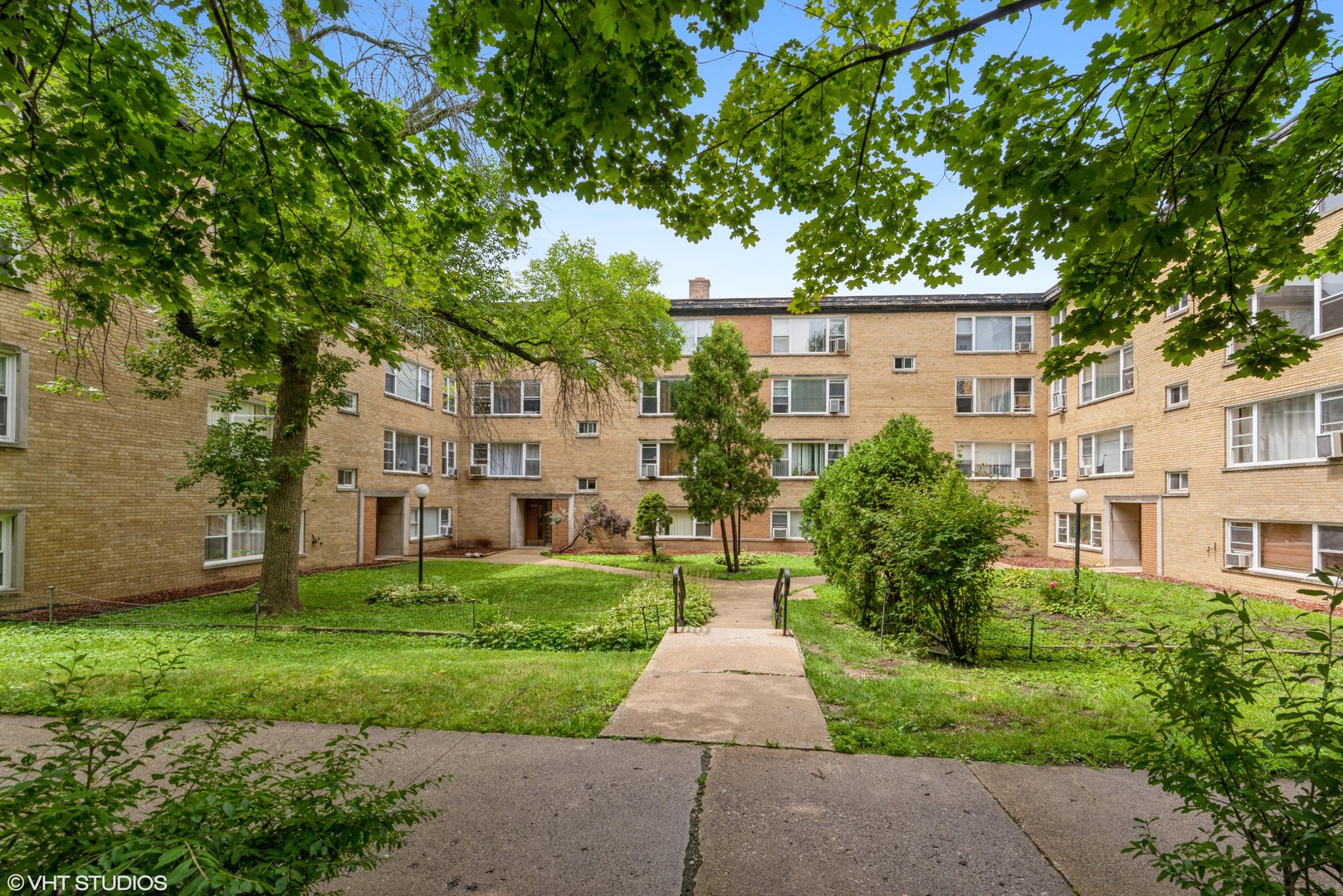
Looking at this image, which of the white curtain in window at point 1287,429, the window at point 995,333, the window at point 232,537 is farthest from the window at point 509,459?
the white curtain in window at point 1287,429

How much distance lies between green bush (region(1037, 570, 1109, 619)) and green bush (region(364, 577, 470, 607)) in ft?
39.8

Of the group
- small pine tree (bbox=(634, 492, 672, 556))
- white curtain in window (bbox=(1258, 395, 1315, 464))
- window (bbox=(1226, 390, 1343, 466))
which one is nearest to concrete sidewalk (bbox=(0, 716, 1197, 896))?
window (bbox=(1226, 390, 1343, 466))

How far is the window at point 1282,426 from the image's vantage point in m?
12.9

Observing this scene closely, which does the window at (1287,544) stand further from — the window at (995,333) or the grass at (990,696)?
the window at (995,333)

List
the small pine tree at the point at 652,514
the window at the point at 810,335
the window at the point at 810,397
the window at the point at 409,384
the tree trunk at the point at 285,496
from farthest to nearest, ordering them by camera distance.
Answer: the window at the point at 810,335 < the window at the point at 810,397 < the window at the point at 409,384 < the small pine tree at the point at 652,514 < the tree trunk at the point at 285,496

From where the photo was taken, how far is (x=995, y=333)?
2420cm

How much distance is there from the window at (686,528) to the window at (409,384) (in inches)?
439

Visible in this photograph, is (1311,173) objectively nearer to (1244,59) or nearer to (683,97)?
(1244,59)

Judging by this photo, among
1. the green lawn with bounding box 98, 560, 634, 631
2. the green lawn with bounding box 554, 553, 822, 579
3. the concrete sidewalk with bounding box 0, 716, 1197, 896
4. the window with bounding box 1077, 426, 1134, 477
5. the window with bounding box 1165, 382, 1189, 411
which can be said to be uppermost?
the window with bounding box 1165, 382, 1189, 411

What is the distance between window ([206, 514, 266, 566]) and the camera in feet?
49.4

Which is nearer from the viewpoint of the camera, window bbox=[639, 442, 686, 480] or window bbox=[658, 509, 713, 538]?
window bbox=[658, 509, 713, 538]

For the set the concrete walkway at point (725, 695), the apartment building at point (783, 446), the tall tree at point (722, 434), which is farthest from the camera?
the tall tree at point (722, 434)

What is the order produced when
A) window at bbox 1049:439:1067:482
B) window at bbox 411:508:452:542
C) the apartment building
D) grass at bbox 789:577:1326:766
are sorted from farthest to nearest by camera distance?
window at bbox 411:508:452:542 → window at bbox 1049:439:1067:482 → the apartment building → grass at bbox 789:577:1326:766

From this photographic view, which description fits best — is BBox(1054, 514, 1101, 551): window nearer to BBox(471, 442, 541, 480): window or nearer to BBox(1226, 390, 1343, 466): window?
BBox(1226, 390, 1343, 466): window
